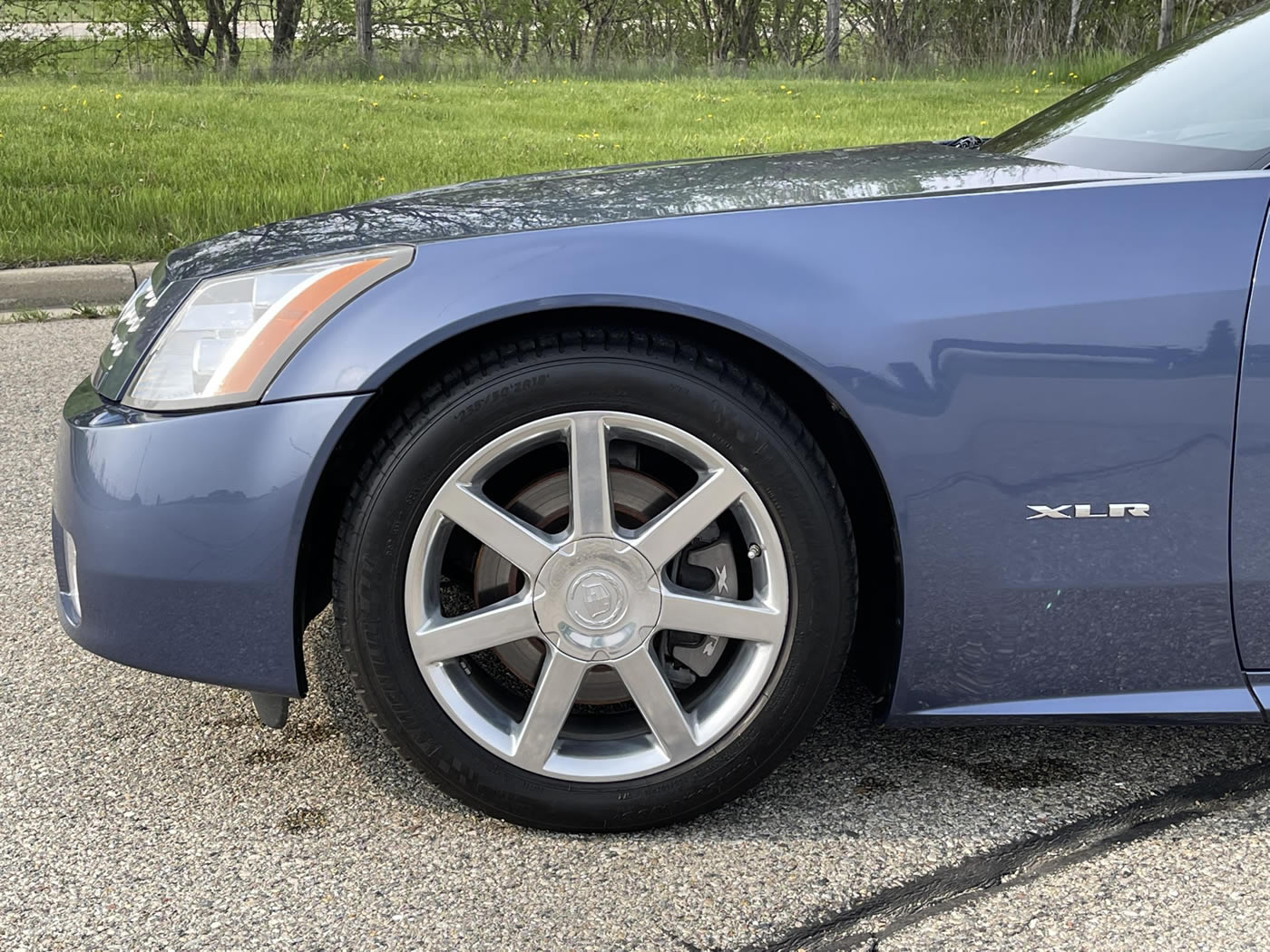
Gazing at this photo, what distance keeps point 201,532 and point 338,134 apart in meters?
8.44

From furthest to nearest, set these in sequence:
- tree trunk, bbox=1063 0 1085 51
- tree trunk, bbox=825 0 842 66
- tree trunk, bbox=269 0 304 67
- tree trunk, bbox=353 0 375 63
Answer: tree trunk, bbox=269 0 304 67 < tree trunk, bbox=1063 0 1085 51 < tree trunk, bbox=825 0 842 66 < tree trunk, bbox=353 0 375 63

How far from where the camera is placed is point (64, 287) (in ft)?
21.0

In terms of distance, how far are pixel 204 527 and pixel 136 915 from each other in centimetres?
59

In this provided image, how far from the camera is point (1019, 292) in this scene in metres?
1.91

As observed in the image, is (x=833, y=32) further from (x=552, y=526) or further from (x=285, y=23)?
(x=552, y=526)

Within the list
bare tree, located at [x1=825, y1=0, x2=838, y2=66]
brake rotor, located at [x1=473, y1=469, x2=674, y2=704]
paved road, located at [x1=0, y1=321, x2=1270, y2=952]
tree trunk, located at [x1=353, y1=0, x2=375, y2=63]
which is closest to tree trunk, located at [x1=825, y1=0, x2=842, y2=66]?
bare tree, located at [x1=825, y1=0, x2=838, y2=66]

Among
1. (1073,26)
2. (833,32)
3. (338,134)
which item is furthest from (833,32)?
(338,134)

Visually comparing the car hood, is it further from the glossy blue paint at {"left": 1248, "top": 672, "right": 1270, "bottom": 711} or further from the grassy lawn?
the grassy lawn

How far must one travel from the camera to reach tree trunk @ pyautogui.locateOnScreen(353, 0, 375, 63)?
51.2 ft

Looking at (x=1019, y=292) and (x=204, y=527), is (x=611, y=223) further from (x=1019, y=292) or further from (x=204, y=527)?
(x=204, y=527)

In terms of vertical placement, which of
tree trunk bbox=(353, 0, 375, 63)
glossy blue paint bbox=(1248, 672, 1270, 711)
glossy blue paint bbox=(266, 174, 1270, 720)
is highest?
tree trunk bbox=(353, 0, 375, 63)

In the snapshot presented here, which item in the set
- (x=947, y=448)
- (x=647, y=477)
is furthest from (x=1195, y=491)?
(x=647, y=477)

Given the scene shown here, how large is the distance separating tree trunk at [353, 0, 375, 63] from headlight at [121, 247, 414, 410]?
1450 cm

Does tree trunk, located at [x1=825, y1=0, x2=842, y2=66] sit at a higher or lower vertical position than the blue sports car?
higher
